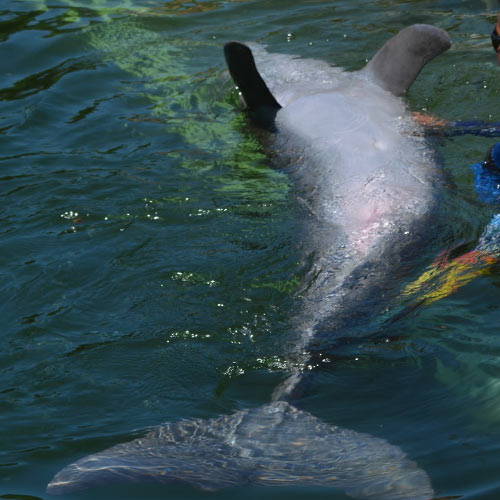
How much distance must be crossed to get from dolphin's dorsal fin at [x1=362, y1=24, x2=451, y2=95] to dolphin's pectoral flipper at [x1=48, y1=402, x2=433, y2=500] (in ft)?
13.8

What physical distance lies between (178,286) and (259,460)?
1.66m

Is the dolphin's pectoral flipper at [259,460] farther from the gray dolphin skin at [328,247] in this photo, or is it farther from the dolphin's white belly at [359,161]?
the dolphin's white belly at [359,161]

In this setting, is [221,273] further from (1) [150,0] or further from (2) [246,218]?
(1) [150,0]

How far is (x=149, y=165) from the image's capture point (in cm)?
655

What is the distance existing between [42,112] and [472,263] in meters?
4.99

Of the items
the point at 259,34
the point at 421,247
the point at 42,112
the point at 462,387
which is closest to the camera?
the point at 462,387

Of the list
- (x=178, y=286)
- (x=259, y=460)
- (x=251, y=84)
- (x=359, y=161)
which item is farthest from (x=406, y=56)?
(x=259, y=460)

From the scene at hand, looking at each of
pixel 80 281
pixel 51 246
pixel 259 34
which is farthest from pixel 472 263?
pixel 259 34

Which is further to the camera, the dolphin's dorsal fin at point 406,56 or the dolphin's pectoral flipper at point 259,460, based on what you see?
the dolphin's dorsal fin at point 406,56

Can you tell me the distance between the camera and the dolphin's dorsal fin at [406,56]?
6926 mm

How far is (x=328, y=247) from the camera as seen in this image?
4.92 metres

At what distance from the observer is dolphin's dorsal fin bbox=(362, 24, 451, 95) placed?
6.93 m

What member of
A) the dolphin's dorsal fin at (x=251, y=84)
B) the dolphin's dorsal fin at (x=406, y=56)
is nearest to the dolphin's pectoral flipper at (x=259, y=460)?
the dolphin's dorsal fin at (x=251, y=84)

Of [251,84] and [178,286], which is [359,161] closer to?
[251,84]
